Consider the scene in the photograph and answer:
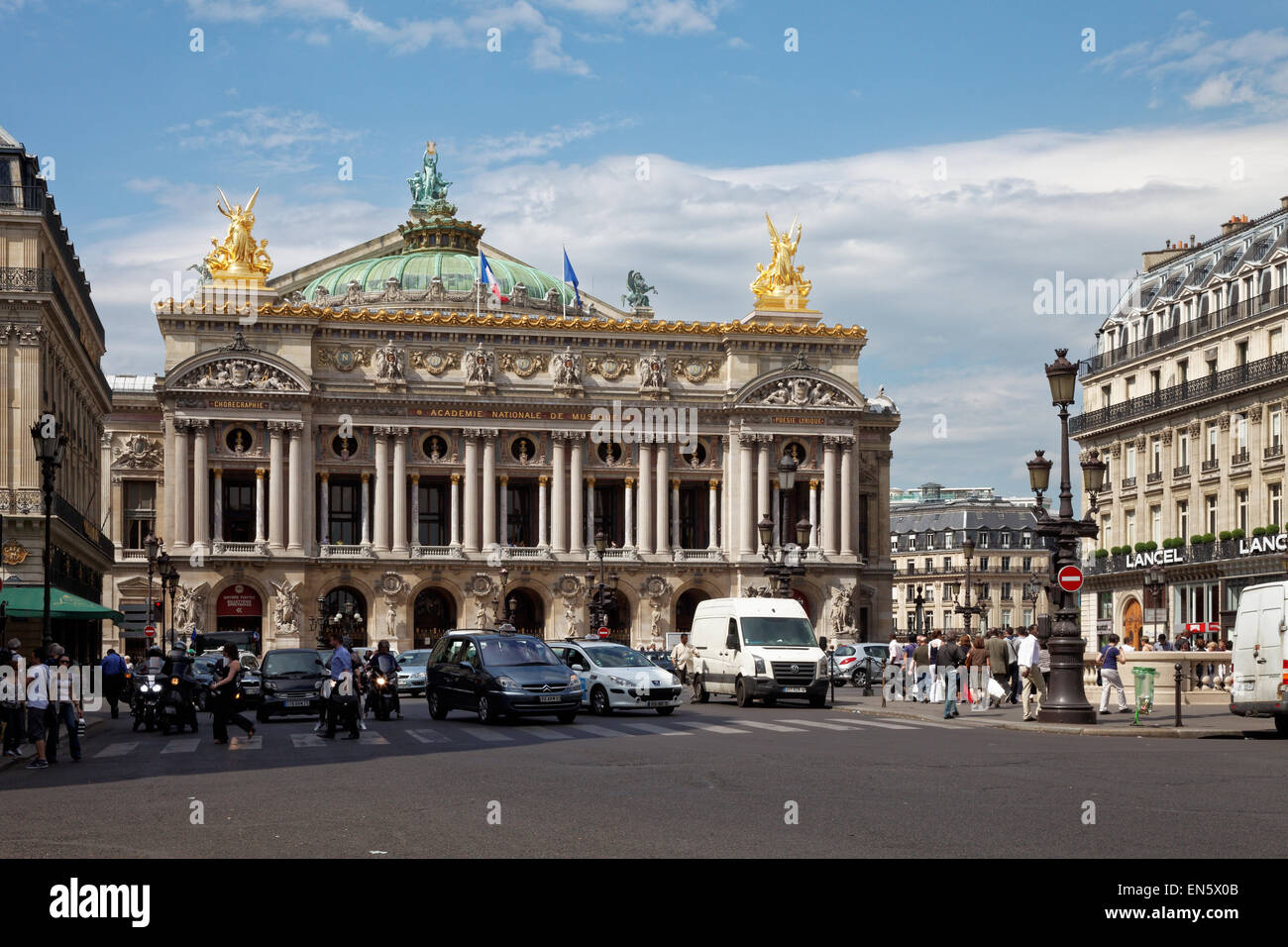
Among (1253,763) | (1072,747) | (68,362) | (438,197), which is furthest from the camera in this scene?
(438,197)

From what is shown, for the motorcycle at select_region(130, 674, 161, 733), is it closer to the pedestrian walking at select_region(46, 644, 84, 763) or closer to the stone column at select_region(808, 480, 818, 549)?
the pedestrian walking at select_region(46, 644, 84, 763)

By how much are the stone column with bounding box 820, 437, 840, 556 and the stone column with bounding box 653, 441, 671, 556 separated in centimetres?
819

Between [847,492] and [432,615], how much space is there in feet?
74.0

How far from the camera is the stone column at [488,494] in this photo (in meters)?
86.5

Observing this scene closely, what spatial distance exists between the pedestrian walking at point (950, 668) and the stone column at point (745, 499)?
46.2 m

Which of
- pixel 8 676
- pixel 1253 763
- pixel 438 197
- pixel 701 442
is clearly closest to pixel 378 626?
pixel 701 442

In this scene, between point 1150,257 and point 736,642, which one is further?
point 1150,257

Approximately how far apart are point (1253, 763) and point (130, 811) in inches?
561

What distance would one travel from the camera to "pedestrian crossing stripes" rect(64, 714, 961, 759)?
1121 inches

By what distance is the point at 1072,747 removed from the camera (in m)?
25.8

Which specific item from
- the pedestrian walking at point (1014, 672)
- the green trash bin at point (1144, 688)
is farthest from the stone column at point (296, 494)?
the green trash bin at point (1144, 688)

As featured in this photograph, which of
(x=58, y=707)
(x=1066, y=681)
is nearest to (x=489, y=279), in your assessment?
(x=1066, y=681)

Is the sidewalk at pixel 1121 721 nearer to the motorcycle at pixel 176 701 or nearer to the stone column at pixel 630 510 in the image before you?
the motorcycle at pixel 176 701

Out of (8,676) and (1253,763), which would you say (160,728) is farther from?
(1253,763)
